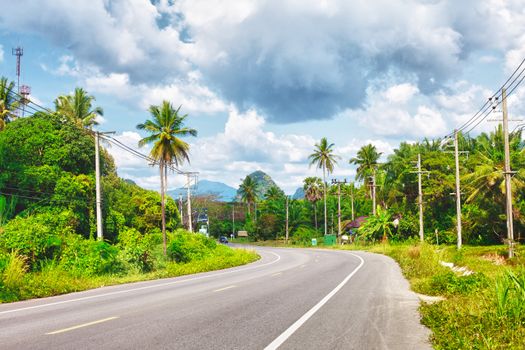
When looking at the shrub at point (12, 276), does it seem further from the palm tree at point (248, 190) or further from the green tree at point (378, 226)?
the palm tree at point (248, 190)

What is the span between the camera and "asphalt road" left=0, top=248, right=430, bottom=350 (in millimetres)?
7539

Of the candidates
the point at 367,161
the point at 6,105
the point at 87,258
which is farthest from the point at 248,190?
the point at 87,258

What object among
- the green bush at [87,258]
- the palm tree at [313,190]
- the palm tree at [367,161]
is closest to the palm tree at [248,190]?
the palm tree at [313,190]

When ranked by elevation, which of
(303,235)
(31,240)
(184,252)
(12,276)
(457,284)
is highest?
(31,240)

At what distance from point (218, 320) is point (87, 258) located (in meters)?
12.8

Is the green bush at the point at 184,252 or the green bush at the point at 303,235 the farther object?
the green bush at the point at 303,235

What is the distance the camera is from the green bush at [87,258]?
20.1 meters

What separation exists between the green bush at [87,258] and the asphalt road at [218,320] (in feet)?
16.4

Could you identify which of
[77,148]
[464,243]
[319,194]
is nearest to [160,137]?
[77,148]

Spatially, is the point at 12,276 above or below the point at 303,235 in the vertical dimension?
above

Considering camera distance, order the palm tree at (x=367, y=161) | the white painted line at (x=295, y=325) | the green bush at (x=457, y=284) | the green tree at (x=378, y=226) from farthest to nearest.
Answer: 1. the palm tree at (x=367, y=161)
2. the green tree at (x=378, y=226)
3. the green bush at (x=457, y=284)
4. the white painted line at (x=295, y=325)

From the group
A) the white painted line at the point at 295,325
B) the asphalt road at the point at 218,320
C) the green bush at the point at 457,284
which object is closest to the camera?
the white painted line at the point at 295,325

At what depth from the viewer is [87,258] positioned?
813 inches

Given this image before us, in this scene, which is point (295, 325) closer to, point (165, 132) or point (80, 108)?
point (165, 132)
